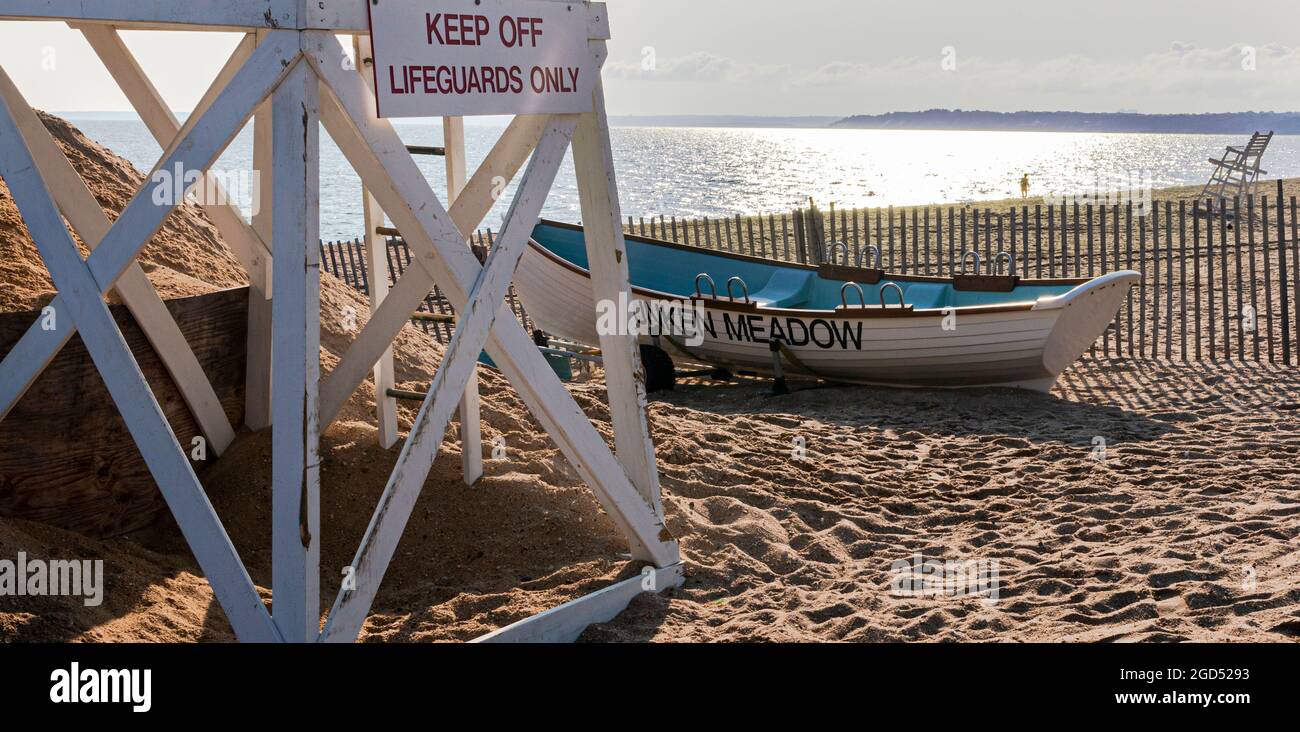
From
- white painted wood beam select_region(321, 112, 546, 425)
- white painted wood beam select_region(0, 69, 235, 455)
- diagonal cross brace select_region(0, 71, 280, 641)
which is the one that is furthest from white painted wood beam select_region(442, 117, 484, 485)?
diagonal cross brace select_region(0, 71, 280, 641)

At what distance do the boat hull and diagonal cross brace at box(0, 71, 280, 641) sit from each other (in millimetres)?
7277

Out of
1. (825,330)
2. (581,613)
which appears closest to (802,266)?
(825,330)

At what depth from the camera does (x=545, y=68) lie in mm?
4754

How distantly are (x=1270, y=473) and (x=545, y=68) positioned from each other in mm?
5397

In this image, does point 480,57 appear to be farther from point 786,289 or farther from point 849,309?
point 786,289

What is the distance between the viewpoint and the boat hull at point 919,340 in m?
9.65

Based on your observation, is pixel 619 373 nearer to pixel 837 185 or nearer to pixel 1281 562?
pixel 1281 562

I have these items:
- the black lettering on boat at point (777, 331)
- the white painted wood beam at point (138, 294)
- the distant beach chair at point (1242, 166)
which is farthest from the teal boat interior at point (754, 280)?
the distant beach chair at point (1242, 166)

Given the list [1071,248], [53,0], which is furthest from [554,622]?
[1071,248]

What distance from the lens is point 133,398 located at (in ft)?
12.3

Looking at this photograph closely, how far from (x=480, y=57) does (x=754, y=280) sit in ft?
27.4

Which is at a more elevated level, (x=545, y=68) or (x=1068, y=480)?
(x=545, y=68)

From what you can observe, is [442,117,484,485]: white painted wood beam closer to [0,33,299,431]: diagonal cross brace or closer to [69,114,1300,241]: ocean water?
[0,33,299,431]: diagonal cross brace

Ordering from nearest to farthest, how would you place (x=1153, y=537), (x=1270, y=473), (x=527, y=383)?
(x=527, y=383), (x=1153, y=537), (x=1270, y=473)
